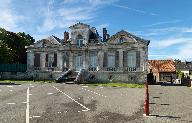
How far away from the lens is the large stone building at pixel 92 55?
39906 millimetres

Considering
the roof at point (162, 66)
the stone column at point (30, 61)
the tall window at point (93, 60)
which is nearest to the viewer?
the tall window at point (93, 60)

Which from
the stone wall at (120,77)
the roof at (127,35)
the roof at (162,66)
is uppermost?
the roof at (127,35)

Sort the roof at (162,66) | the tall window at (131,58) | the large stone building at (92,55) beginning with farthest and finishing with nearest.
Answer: the roof at (162,66) < the tall window at (131,58) < the large stone building at (92,55)

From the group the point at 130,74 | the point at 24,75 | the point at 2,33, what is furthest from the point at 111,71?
the point at 2,33

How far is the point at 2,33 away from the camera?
62.1m

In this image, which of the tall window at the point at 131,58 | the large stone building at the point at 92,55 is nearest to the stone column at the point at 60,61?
the large stone building at the point at 92,55

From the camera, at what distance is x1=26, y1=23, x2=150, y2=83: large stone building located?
1571 inches

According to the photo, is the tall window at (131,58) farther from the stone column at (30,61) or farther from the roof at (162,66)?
the roof at (162,66)

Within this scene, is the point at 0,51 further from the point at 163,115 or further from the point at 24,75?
the point at 163,115

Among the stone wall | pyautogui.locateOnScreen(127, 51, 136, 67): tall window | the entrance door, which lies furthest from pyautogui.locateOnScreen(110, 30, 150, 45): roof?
the entrance door

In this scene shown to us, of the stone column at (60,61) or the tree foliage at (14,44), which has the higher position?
the tree foliage at (14,44)

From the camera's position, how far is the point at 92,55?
140 feet

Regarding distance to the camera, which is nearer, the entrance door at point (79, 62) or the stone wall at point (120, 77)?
the stone wall at point (120, 77)

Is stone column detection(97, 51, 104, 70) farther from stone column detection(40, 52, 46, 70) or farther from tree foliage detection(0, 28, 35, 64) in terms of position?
tree foliage detection(0, 28, 35, 64)
